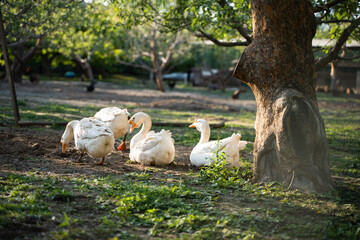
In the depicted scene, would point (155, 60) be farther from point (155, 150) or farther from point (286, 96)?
point (286, 96)

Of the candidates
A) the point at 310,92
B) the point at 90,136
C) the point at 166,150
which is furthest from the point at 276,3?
the point at 90,136

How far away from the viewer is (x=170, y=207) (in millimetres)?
4977

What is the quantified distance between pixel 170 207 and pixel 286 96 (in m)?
2.51

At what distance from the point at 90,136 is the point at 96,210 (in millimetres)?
2328

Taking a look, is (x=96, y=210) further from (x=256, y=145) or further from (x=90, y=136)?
(x=256, y=145)

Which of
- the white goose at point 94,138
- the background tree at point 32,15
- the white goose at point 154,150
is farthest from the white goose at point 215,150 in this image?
the background tree at point 32,15

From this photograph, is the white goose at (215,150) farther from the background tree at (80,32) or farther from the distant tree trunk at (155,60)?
the distant tree trunk at (155,60)

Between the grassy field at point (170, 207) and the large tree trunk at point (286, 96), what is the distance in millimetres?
327

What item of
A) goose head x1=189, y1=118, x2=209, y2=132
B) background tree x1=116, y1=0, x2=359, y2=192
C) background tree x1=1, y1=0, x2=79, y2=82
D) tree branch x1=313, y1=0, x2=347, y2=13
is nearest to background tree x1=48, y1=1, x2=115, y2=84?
background tree x1=1, y1=0, x2=79, y2=82

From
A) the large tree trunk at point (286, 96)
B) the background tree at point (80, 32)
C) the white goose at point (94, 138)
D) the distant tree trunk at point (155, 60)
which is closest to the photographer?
the large tree trunk at point (286, 96)

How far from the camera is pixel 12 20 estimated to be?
12203 millimetres

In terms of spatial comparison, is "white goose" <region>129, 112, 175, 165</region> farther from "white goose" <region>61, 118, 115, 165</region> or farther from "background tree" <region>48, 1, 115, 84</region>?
"background tree" <region>48, 1, 115, 84</region>

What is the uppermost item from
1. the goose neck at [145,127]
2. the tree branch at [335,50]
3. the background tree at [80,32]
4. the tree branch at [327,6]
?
the background tree at [80,32]

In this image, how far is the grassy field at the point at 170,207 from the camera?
4287 mm
